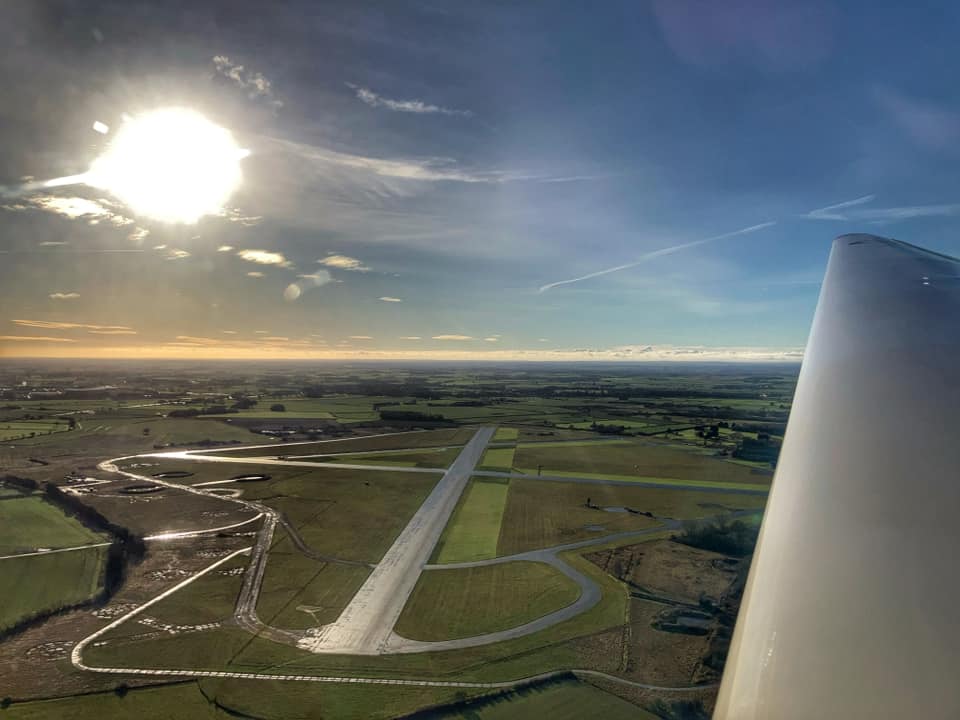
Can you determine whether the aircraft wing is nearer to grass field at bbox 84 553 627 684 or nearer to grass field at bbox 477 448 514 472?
grass field at bbox 84 553 627 684

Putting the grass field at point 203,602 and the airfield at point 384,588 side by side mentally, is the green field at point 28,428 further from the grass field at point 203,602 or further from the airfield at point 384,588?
the grass field at point 203,602

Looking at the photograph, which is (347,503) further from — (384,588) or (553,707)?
(553,707)

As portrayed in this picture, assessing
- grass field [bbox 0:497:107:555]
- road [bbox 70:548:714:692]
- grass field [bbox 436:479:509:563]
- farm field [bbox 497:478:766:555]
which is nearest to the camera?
road [bbox 70:548:714:692]

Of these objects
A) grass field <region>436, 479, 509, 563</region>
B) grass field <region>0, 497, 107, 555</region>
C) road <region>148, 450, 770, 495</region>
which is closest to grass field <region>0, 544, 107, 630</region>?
grass field <region>0, 497, 107, 555</region>

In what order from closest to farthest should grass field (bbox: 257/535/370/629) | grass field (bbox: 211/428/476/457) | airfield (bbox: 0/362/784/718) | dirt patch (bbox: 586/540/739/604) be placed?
airfield (bbox: 0/362/784/718) < grass field (bbox: 257/535/370/629) < dirt patch (bbox: 586/540/739/604) < grass field (bbox: 211/428/476/457)

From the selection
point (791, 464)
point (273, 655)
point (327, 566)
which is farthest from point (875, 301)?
point (327, 566)

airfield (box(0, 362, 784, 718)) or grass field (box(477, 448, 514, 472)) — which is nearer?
airfield (box(0, 362, 784, 718))

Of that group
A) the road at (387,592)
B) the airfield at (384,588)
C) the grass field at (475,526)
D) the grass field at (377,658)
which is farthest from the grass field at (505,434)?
the grass field at (377,658)

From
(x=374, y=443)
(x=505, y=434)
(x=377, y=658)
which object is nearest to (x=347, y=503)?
(x=377, y=658)

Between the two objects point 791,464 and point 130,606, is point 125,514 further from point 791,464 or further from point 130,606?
point 791,464
